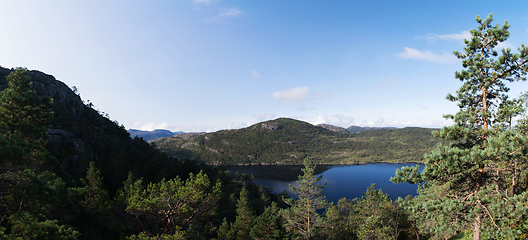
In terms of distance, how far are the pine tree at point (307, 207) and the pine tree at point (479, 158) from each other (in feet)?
56.5

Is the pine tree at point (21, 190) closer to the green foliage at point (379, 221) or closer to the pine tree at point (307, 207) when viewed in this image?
the pine tree at point (307, 207)

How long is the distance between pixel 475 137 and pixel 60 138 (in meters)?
76.9

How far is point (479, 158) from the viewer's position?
24.4 feet

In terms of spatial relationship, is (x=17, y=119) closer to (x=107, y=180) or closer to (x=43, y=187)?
(x=43, y=187)

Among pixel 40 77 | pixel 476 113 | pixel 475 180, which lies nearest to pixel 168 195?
pixel 475 180

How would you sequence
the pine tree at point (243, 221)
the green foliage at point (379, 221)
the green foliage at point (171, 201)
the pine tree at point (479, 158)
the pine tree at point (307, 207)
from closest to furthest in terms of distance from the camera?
the pine tree at point (479, 158)
the green foliage at point (171, 201)
the pine tree at point (307, 207)
the pine tree at point (243, 221)
the green foliage at point (379, 221)

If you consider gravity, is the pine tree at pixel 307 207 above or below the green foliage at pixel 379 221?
above

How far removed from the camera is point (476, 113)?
915 centimetres

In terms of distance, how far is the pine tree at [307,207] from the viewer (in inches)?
1005

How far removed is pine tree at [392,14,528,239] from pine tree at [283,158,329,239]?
1723 cm

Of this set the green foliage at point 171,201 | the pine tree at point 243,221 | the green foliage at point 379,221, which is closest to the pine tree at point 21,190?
the green foliage at point 171,201

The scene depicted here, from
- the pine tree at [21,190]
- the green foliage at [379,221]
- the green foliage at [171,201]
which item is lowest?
the green foliage at [379,221]

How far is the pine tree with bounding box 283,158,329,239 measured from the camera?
83.8ft

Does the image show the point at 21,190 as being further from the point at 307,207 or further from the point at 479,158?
the point at 307,207
